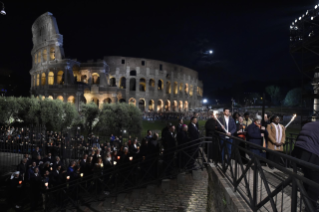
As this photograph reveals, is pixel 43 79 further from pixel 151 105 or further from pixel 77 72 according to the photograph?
pixel 151 105

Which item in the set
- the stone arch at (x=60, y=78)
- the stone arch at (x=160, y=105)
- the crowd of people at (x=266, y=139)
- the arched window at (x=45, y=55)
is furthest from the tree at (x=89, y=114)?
the stone arch at (x=160, y=105)

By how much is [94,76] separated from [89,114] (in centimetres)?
1841

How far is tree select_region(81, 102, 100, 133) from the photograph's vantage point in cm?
2681

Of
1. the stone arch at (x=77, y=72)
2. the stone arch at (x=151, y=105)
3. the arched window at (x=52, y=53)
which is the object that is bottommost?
the stone arch at (x=151, y=105)

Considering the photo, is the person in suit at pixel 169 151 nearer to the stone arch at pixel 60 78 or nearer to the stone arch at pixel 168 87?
the stone arch at pixel 60 78

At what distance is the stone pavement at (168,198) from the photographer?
19.5ft

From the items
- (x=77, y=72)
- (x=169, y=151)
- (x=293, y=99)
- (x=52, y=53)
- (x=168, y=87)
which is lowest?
(x=169, y=151)

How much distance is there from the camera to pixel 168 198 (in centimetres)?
636

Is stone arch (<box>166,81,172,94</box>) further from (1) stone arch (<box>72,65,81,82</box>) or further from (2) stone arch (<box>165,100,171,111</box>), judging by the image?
(1) stone arch (<box>72,65,81,82</box>)

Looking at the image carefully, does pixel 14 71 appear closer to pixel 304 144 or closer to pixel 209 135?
pixel 209 135

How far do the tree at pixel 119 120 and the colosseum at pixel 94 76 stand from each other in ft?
14.9

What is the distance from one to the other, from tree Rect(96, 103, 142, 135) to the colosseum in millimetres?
4528

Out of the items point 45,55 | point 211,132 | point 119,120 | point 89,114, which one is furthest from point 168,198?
point 45,55

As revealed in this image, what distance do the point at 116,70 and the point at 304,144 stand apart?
147ft
